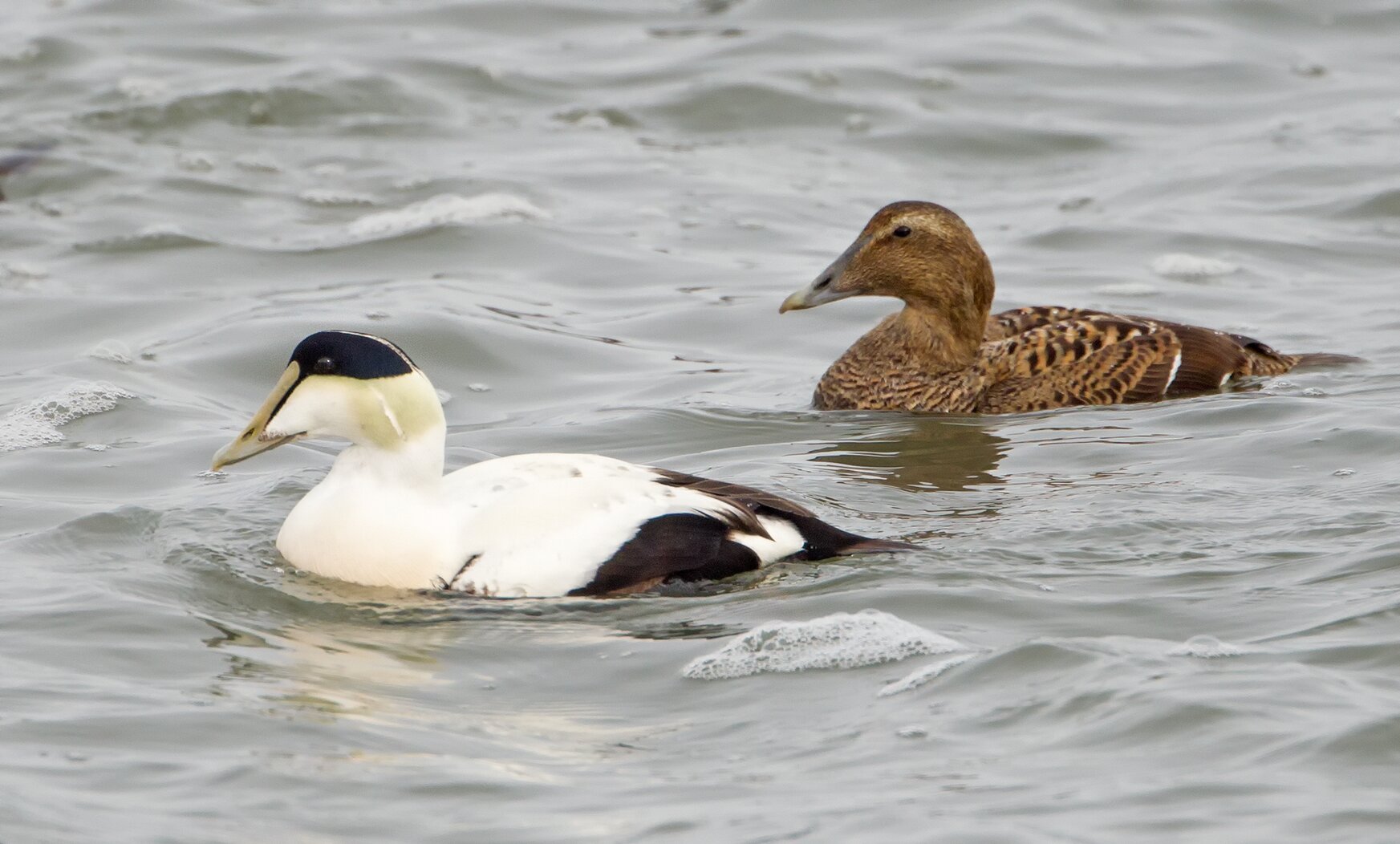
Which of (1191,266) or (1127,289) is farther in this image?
(1191,266)

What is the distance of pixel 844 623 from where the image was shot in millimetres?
5434

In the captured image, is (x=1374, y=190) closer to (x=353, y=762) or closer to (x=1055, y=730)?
(x=1055, y=730)

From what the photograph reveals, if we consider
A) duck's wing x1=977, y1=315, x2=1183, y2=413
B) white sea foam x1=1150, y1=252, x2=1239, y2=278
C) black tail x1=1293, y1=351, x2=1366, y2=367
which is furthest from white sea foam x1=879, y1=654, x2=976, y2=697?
white sea foam x1=1150, y1=252, x2=1239, y2=278

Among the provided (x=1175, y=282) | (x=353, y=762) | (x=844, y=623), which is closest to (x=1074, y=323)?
(x=1175, y=282)

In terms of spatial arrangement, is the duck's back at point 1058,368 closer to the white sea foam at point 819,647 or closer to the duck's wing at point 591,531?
the duck's wing at point 591,531

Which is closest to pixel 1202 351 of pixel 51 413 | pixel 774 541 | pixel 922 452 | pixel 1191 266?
pixel 922 452

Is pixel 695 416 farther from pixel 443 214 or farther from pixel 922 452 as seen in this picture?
pixel 443 214

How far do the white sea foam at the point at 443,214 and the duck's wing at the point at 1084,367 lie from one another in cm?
427

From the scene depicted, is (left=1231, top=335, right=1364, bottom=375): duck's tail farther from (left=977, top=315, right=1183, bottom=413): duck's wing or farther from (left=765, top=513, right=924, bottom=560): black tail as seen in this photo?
(left=765, top=513, right=924, bottom=560): black tail

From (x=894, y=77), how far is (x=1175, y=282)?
4.82 metres

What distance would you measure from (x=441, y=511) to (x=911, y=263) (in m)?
3.44

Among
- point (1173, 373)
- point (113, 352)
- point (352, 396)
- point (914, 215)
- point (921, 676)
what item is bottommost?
point (113, 352)

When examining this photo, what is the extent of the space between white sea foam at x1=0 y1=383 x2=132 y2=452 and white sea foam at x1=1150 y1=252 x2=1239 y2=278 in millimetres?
5676

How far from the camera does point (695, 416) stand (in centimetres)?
842
